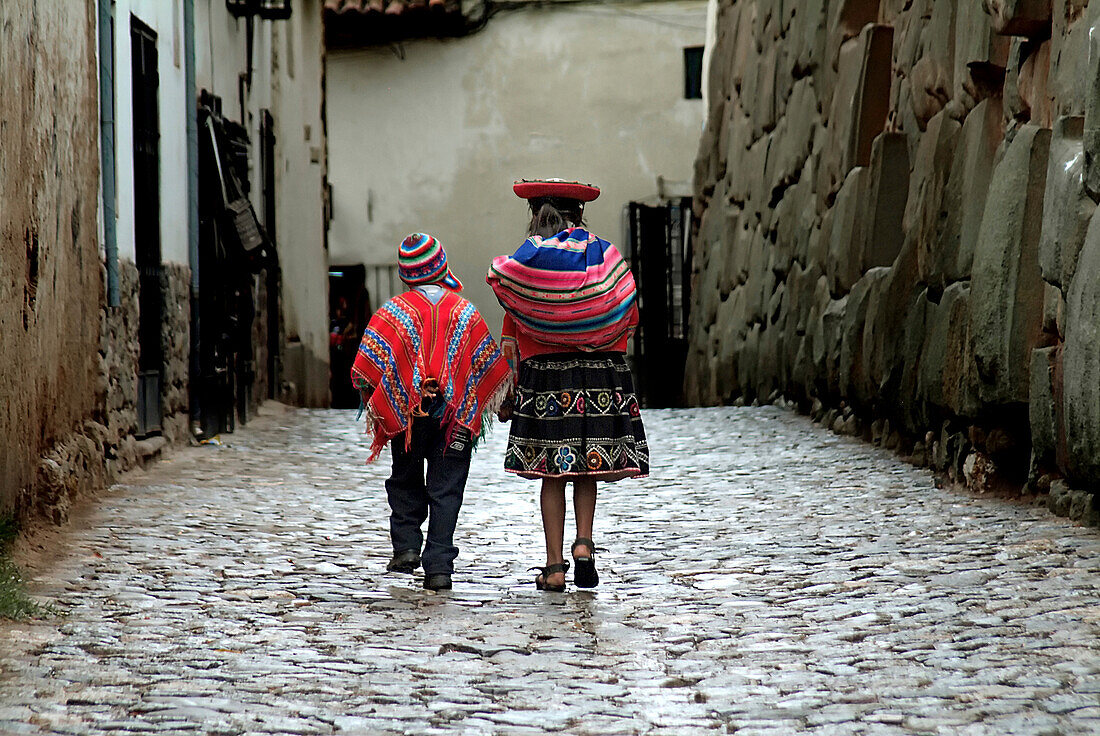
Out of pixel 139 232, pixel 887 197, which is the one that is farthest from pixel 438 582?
pixel 887 197

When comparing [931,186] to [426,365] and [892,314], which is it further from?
[426,365]

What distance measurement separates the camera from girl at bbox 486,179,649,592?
17.7 ft

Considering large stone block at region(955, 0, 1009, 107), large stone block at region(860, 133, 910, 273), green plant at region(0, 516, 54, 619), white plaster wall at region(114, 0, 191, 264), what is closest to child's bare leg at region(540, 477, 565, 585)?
green plant at region(0, 516, 54, 619)

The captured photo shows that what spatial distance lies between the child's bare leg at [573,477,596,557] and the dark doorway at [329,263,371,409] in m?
14.8

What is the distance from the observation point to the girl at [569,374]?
17.7ft

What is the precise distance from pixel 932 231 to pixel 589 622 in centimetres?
404

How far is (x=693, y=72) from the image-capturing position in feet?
71.4

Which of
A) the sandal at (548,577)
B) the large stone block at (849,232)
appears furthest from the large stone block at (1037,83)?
the sandal at (548,577)

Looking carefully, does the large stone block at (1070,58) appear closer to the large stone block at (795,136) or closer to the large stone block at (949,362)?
the large stone block at (949,362)

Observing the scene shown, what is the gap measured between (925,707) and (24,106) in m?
4.41

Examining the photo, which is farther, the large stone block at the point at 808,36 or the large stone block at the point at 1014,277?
the large stone block at the point at 808,36

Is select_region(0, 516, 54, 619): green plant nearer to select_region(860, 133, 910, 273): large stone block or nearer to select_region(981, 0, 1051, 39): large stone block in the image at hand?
select_region(981, 0, 1051, 39): large stone block

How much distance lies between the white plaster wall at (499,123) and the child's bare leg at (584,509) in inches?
641

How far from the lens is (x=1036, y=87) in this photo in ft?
22.7
